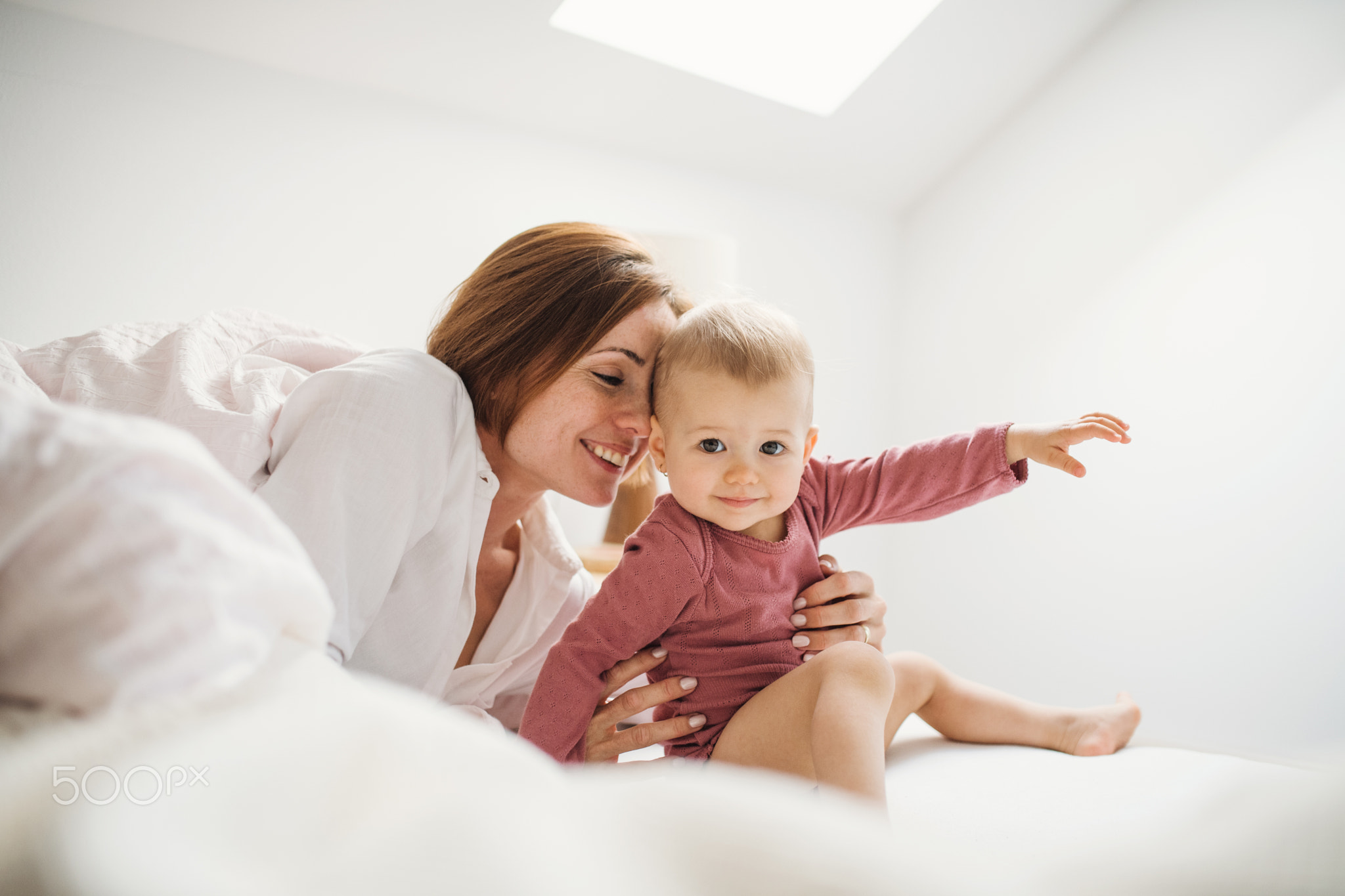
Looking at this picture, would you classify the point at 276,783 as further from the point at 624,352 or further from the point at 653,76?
the point at 653,76

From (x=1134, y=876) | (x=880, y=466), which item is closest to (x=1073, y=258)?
(x=880, y=466)

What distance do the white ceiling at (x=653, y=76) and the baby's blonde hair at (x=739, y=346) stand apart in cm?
137

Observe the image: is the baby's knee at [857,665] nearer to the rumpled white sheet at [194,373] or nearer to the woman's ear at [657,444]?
the woman's ear at [657,444]

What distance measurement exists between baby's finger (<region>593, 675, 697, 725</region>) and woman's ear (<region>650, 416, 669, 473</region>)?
0.27 metres

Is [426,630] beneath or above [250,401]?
beneath

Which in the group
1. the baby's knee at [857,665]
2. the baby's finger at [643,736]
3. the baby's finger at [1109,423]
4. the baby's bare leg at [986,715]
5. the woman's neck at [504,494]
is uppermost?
the baby's finger at [1109,423]

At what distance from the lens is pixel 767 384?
965 millimetres

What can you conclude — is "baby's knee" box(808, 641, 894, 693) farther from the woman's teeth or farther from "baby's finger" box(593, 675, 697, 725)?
the woman's teeth

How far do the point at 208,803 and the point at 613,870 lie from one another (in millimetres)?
133

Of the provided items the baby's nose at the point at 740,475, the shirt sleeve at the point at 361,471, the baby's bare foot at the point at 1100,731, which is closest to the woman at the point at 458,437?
the shirt sleeve at the point at 361,471

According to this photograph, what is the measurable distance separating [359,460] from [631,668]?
0.41 meters

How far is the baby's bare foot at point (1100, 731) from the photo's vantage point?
111 cm

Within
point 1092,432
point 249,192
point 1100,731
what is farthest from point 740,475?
point 249,192

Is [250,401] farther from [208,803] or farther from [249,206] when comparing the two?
[249,206]
